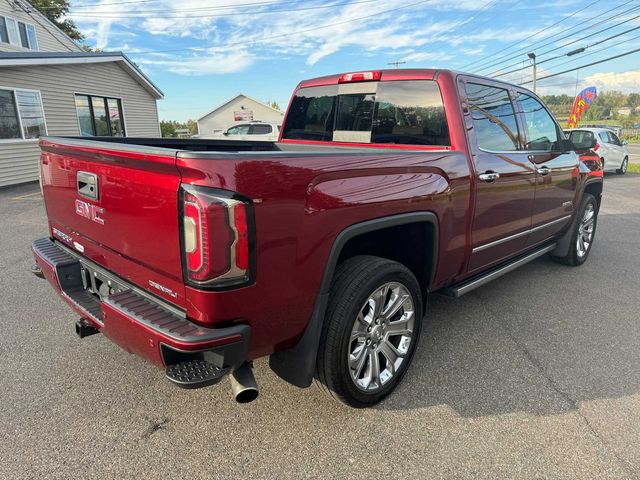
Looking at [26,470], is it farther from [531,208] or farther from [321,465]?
[531,208]

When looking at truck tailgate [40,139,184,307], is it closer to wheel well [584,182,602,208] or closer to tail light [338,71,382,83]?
tail light [338,71,382,83]

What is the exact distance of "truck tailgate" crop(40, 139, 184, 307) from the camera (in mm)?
1863

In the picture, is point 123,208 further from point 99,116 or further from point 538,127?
point 99,116

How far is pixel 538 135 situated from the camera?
4.14m

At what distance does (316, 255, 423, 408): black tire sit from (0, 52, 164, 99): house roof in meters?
12.7

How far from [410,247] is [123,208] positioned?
1.76 metres

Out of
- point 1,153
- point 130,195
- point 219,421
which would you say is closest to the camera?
point 130,195

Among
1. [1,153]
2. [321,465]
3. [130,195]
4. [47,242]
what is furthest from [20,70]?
[321,465]

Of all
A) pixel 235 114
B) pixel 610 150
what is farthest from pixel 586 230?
pixel 235 114

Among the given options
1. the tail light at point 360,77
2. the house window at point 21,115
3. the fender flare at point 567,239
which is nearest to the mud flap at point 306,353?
the tail light at point 360,77

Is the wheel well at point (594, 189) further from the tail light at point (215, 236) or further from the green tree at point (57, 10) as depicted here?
the green tree at point (57, 10)

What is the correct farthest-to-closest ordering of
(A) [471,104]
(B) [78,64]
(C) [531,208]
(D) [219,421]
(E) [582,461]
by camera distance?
(B) [78,64], (C) [531,208], (A) [471,104], (D) [219,421], (E) [582,461]

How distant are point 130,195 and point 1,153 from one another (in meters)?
12.3

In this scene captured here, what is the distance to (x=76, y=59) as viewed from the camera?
13.6 m
